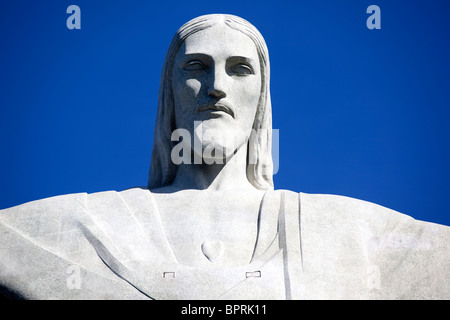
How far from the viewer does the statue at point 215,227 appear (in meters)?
15.0

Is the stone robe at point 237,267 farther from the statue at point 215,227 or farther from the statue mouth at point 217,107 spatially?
the statue mouth at point 217,107

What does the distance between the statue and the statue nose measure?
0.02 m

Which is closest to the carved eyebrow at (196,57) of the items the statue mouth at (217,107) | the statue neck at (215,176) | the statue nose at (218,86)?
the statue nose at (218,86)

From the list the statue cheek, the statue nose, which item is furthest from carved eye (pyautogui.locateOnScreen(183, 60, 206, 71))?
the statue nose

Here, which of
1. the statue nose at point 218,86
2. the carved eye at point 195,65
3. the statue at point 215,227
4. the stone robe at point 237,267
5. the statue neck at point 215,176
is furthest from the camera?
the carved eye at point 195,65

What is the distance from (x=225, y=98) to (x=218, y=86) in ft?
Answer: 0.66

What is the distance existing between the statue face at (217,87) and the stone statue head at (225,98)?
0.04 ft

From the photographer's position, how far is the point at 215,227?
52.3ft

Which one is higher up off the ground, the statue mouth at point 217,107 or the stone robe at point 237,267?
the statue mouth at point 217,107

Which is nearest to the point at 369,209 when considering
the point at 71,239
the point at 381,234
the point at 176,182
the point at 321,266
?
the point at 381,234

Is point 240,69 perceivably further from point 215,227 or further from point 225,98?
point 215,227

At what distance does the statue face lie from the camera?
16.7 metres
